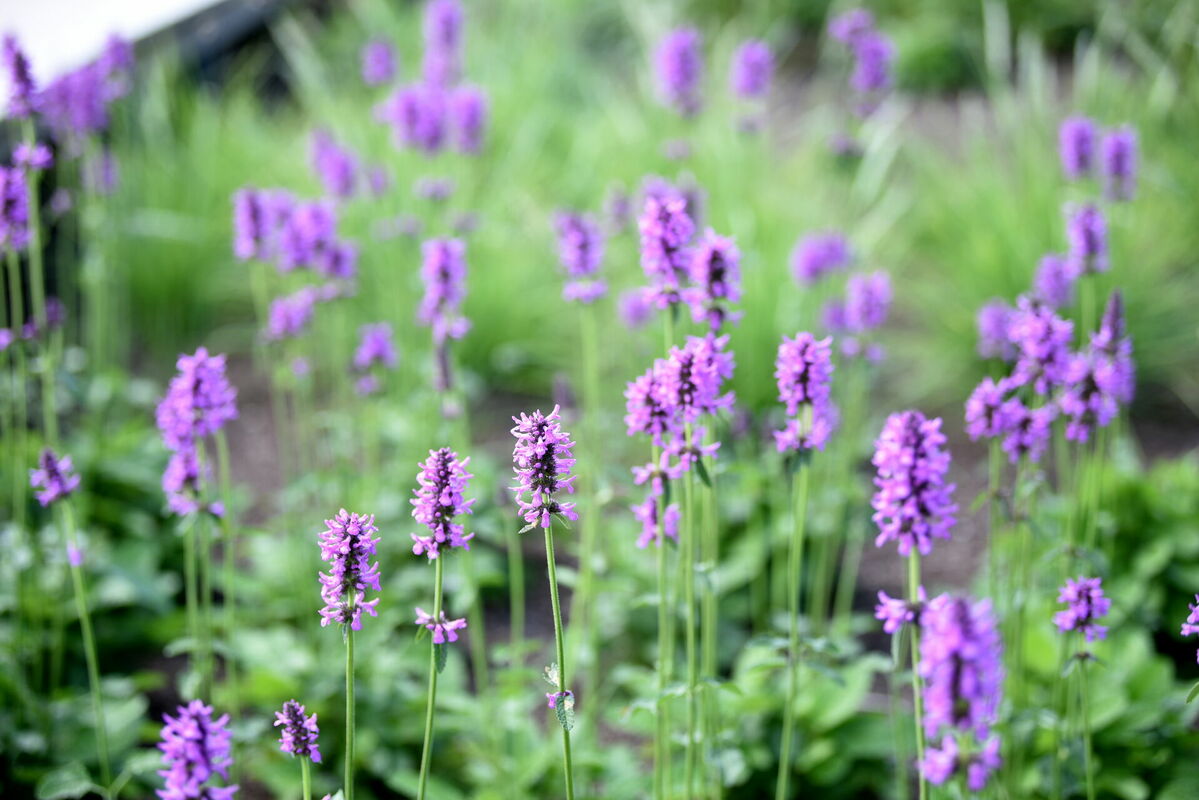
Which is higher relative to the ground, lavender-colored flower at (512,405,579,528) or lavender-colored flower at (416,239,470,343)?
lavender-colored flower at (416,239,470,343)

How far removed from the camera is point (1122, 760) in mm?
3295

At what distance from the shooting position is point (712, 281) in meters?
2.49

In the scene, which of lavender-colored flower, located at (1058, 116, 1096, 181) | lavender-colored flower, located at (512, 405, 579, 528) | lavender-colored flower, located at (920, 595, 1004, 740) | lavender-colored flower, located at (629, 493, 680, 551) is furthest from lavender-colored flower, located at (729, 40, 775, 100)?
lavender-colored flower, located at (920, 595, 1004, 740)

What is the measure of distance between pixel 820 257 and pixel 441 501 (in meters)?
2.82

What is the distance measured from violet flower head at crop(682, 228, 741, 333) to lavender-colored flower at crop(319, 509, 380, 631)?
2.80ft

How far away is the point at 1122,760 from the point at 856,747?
701 mm

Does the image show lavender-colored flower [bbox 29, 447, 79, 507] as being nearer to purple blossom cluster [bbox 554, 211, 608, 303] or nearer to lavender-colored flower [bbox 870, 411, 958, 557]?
purple blossom cluster [bbox 554, 211, 608, 303]

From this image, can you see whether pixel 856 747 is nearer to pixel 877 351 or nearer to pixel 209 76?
pixel 877 351

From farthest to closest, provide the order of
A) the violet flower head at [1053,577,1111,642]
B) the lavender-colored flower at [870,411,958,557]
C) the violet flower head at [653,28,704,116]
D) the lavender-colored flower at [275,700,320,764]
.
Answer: the violet flower head at [653,28,704,116] < the violet flower head at [1053,577,1111,642] < the lavender-colored flower at [870,411,958,557] < the lavender-colored flower at [275,700,320,764]

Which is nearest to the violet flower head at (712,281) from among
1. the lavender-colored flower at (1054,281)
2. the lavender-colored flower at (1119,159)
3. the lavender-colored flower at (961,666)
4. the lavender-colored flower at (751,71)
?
the lavender-colored flower at (961,666)

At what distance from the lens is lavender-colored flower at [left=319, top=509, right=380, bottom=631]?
1875 mm

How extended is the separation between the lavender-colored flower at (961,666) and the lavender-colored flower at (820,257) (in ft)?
9.25

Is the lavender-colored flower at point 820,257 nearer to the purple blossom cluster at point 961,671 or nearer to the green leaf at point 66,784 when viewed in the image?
the purple blossom cluster at point 961,671

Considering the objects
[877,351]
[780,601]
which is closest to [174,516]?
[780,601]
